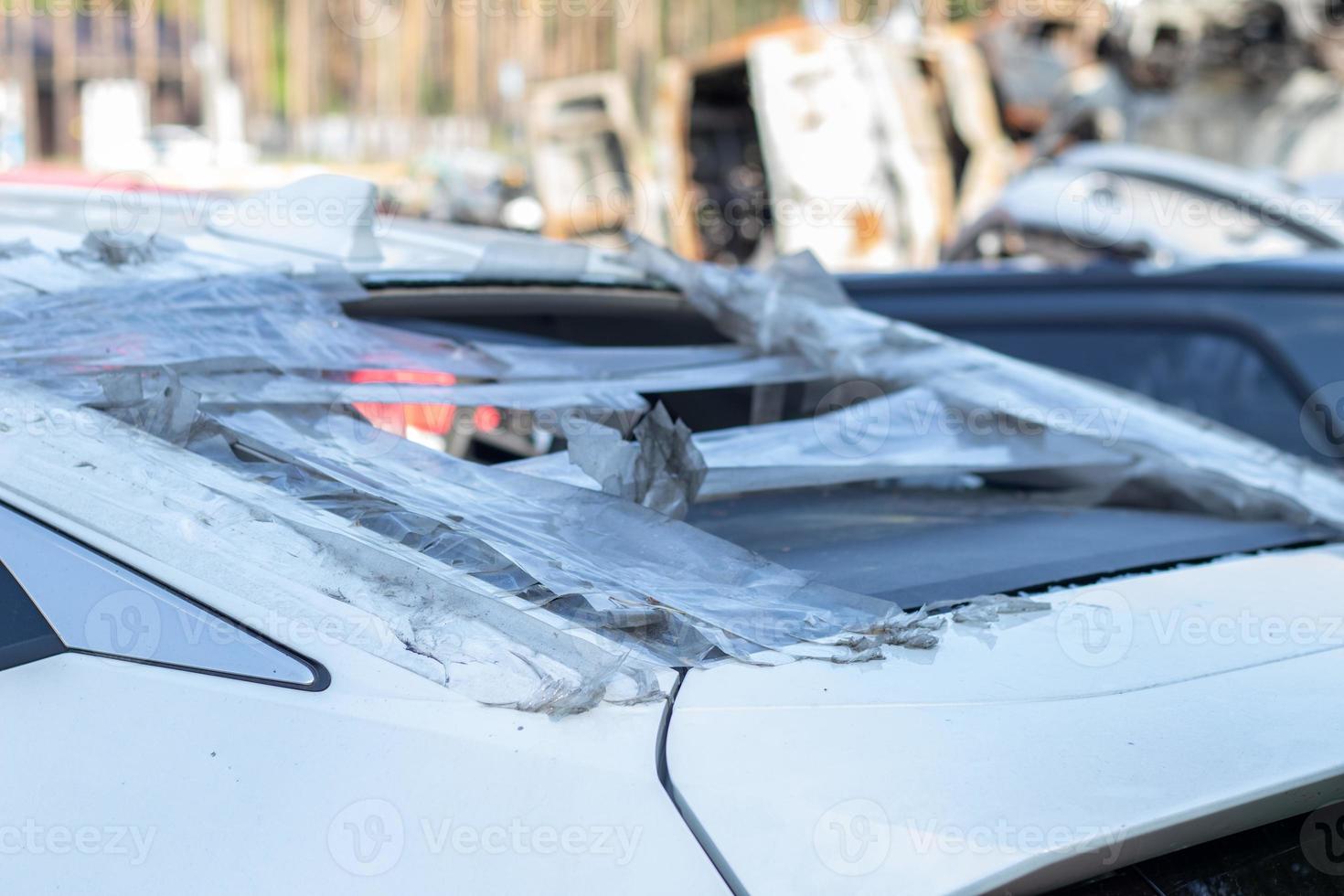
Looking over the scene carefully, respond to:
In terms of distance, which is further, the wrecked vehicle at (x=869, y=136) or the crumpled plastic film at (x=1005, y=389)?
the wrecked vehicle at (x=869, y=136)

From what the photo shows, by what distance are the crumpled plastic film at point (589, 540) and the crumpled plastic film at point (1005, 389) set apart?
0.80 m

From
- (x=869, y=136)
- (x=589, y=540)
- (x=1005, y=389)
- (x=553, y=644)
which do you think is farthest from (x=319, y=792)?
(x=869, y=136)

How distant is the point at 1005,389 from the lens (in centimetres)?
215

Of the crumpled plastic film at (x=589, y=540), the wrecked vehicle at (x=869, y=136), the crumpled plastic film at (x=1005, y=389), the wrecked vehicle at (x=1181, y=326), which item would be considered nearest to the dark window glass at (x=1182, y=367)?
the wrecked vehicle at (x=1181, y=326)

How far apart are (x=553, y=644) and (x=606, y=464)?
396 mm

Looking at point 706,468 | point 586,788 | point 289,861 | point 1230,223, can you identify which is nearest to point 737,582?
point 706,468

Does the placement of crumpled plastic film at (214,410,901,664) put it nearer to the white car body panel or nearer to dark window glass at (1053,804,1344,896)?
the white car body panel

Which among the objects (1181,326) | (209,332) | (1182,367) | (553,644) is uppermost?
(209,332)

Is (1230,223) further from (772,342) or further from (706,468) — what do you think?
(706,468)

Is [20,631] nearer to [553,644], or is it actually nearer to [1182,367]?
[553,644]

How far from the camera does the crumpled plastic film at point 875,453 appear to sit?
174 centimetres

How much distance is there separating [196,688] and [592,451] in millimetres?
591

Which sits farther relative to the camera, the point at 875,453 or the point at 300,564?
the point at 875,453

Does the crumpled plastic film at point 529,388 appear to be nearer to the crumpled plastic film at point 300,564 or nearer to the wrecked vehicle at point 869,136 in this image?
the crumpled plastic film at point 300,564
